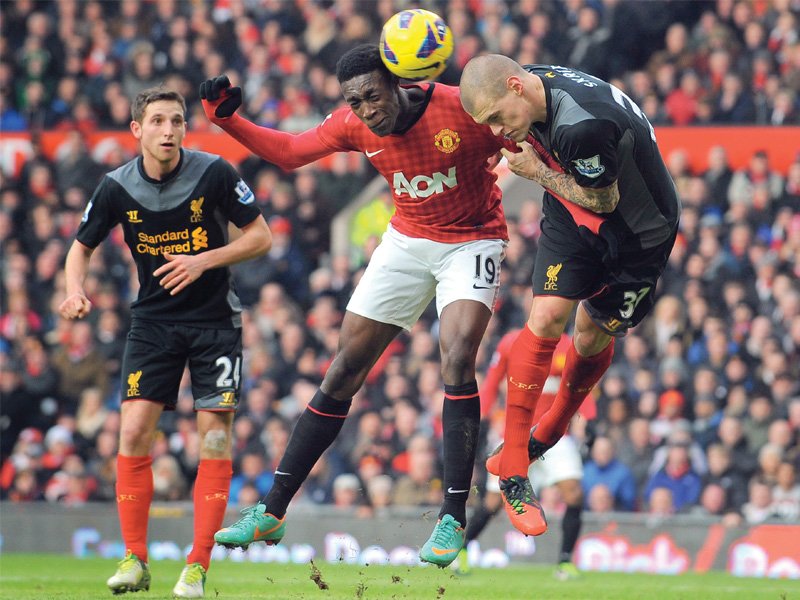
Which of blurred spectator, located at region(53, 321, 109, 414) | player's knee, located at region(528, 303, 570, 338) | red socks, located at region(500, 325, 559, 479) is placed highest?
player's knee, located at region(528, 303, 570, 338)

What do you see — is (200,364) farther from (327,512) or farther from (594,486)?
(594,486)

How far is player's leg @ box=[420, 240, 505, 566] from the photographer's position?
323 inches

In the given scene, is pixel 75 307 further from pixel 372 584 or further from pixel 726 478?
pixel 726 478

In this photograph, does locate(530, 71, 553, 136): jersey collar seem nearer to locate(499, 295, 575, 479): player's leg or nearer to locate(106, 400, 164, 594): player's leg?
locate(499, 295, 575, 479): player's leg

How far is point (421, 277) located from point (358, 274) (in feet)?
26.6

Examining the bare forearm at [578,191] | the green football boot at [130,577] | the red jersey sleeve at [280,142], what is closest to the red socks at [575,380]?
the bare forearm at [578,191]

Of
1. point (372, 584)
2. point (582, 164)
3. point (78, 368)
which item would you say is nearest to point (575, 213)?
point (582, 164)

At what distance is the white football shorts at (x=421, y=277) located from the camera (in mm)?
8383

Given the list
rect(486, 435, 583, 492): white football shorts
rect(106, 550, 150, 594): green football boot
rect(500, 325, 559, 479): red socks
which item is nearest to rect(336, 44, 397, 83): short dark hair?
rect(500, 325, 559, 479): red socks

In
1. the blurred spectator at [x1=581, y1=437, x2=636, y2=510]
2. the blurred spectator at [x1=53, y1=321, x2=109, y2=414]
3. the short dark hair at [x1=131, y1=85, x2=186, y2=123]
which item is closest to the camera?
the short dark hair at [x1=131, y1=85, x2=186, y2=123]

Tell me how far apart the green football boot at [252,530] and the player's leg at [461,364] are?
3.80 ft

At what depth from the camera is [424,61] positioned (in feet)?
26.3

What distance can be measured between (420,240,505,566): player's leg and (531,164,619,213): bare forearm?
650 millimetres

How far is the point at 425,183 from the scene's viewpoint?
8383 millimetres
